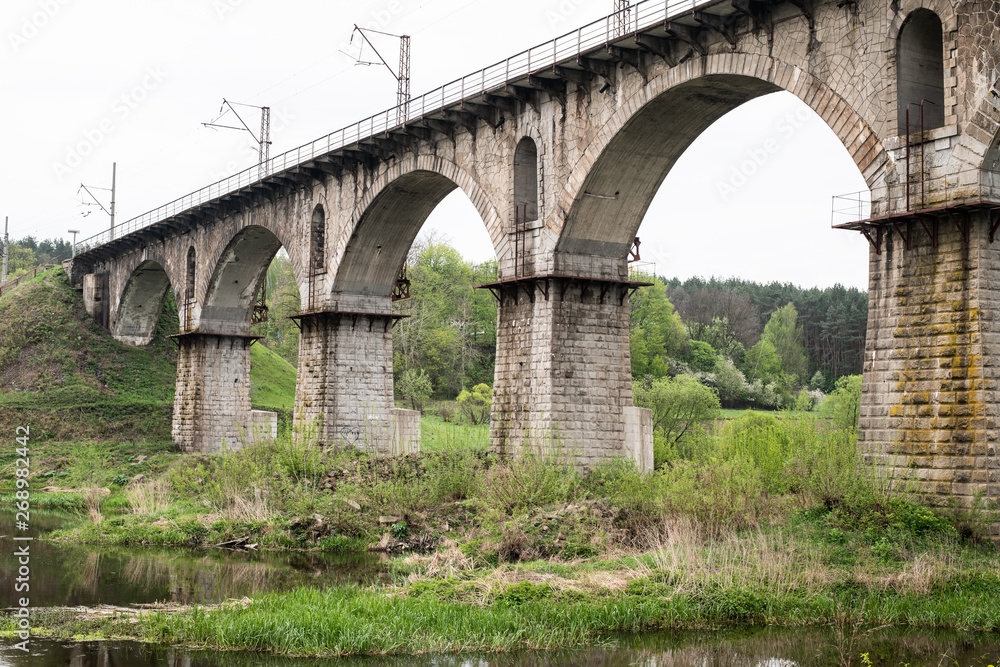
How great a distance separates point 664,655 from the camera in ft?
40.8

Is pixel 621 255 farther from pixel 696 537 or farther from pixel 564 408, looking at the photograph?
pixel 696 537

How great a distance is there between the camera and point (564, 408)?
2406cm

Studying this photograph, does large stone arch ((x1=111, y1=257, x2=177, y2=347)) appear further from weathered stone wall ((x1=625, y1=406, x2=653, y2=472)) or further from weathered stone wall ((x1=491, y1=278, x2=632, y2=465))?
weathered stone wall ((x1=625, y1=406, x2=653, y2=472))

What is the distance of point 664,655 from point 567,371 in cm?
1227

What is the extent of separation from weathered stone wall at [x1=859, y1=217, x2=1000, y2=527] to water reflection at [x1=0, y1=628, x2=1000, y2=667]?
144 inches

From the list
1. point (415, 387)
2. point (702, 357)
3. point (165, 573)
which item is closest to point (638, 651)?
point (165, 573)

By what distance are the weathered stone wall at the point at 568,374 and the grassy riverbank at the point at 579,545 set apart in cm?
93

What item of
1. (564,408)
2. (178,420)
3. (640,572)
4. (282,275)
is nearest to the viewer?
(640,572)

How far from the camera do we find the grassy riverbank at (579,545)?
44.0 ft

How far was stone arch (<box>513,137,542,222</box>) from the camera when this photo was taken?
85.9ft

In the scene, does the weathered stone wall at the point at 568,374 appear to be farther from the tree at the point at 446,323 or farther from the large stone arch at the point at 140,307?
the tree at the point at 446,323

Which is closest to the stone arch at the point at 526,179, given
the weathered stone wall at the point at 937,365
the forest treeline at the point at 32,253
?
the weathered stone wall at the point at 937,365

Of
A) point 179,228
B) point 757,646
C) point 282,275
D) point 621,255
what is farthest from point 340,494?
point 282,275

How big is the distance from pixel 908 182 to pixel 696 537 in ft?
22.3
